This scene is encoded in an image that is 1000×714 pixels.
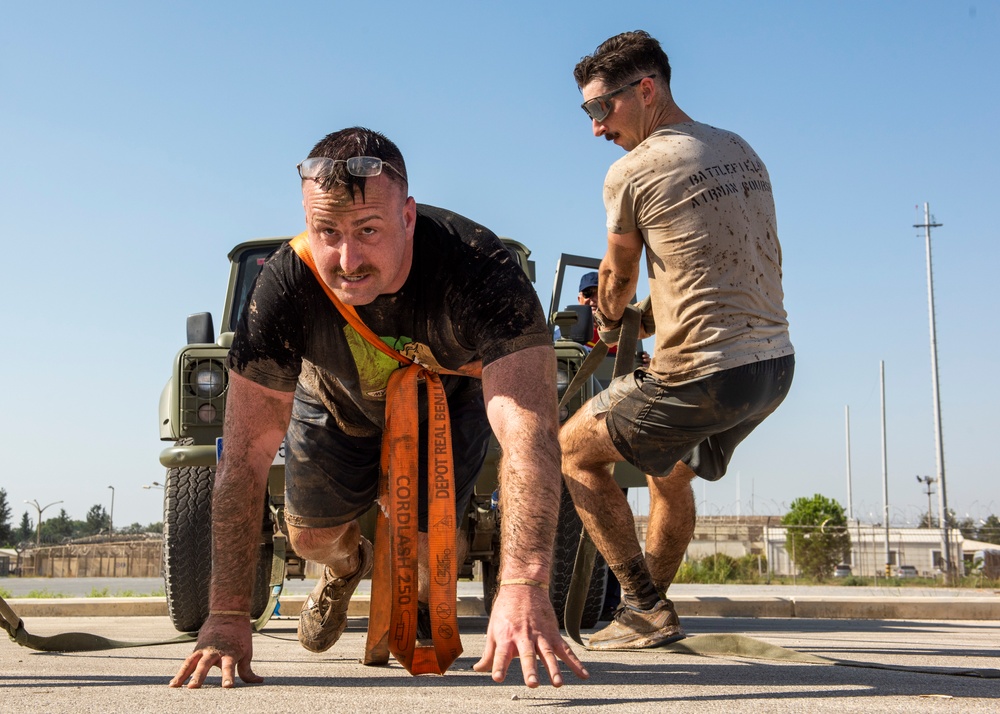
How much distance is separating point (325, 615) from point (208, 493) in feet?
6.20

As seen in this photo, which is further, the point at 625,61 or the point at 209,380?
the point at 209,380

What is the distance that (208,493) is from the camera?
596 cm

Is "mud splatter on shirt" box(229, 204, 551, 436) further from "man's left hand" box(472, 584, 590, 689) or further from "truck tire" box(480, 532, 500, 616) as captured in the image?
"truck tire" box(480, 532, 500, 616)

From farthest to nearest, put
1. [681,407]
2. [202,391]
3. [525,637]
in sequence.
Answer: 1. [202,391]
2. [681,407]
3. [525,637]

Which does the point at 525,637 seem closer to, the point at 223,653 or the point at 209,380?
the point at 223,653

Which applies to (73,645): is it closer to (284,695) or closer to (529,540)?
(284,695)

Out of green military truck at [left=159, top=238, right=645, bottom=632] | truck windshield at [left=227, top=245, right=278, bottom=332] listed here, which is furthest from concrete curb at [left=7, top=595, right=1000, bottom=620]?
green military truck at [left=159, top=238, right=645, bottom=632]

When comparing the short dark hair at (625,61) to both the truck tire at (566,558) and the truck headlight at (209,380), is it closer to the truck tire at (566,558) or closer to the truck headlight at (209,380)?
the truck tire at (566,558)

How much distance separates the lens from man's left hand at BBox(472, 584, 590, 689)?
7.86 feet

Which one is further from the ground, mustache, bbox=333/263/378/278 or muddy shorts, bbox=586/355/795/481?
mustache, bbox=333/263/378/278

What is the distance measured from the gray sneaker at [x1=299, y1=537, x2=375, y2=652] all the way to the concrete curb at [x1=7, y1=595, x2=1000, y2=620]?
471 centimetres

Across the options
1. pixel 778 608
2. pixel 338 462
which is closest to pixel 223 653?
pixel 338 462

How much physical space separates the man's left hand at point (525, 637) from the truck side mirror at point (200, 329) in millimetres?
4275

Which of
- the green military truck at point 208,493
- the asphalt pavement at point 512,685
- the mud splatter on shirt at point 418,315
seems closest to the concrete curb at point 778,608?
the green military truck at point 208,493
